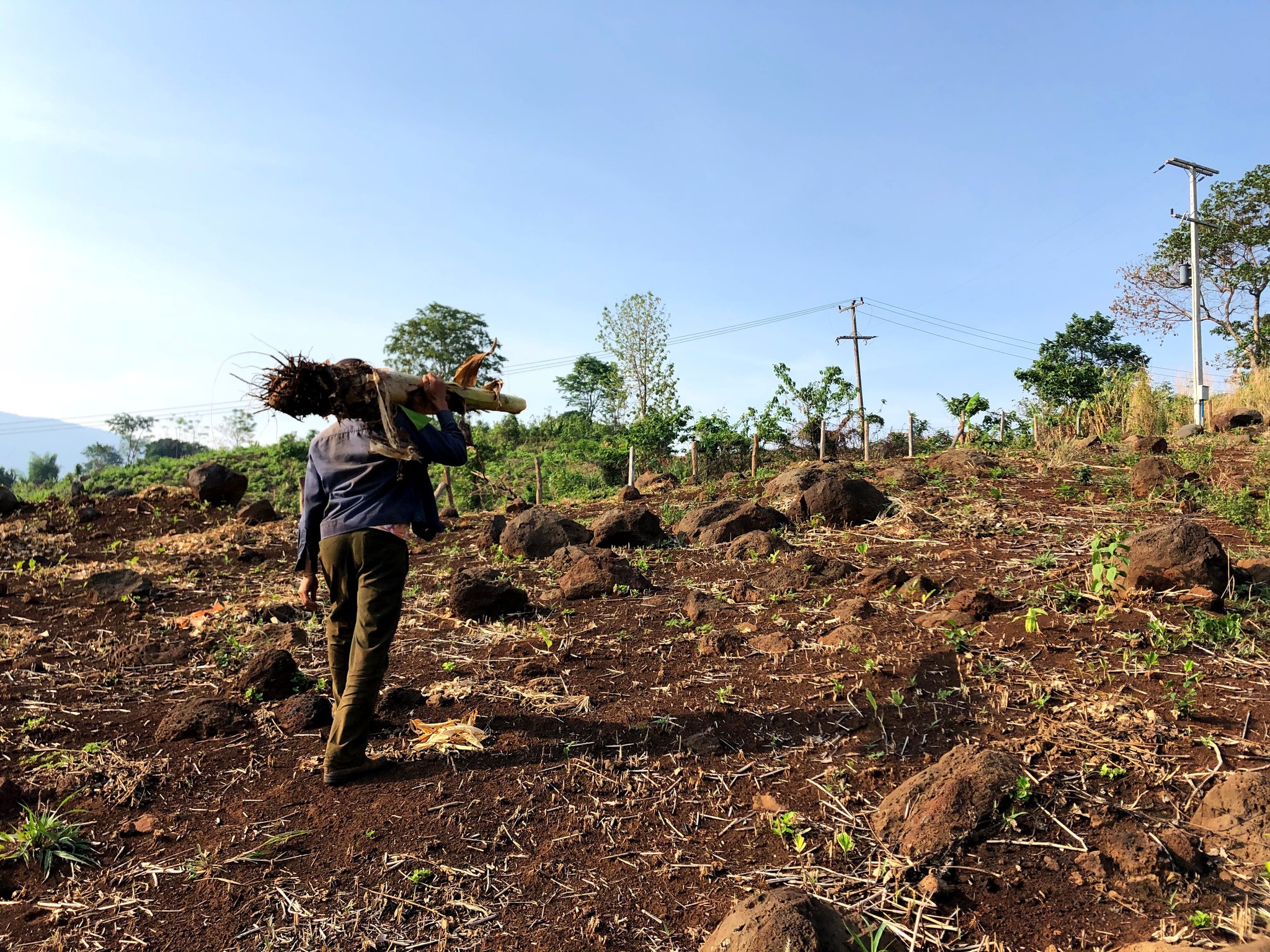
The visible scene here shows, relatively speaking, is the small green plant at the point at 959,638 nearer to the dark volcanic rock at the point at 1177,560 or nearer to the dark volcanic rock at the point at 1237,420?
the dark volcanic rock at the point at 1177,560

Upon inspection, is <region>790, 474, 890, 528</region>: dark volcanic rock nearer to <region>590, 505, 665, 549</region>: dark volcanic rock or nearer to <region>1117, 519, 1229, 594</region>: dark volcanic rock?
<region>590, 505, 665, 549</region>: dark volcanic rock

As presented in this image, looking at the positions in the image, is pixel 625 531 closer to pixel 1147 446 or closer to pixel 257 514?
pixel 257 514

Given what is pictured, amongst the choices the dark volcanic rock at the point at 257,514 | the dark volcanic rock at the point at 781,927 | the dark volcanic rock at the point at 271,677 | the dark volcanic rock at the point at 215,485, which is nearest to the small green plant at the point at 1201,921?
the dark volcanic rock at the point at 781,927

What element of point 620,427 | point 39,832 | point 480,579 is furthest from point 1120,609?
point 620,427

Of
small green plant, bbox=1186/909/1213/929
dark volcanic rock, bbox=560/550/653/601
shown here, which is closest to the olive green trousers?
dark volcanic rock, bbox=560/550/653/601

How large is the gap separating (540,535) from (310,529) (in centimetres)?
396

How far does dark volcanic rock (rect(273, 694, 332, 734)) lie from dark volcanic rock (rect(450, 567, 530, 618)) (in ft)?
5.05

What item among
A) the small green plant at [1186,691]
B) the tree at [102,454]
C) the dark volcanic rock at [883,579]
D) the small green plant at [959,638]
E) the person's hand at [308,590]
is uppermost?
the tree at [102,454]

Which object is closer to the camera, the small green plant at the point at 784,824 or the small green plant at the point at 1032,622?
the small green plant at the point at 784,824

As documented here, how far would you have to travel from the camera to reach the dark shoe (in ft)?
10.9

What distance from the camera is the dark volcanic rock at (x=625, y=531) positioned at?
→ 7.57m

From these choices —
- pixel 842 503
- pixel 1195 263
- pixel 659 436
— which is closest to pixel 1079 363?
pixel 1195 263

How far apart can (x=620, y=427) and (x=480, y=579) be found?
2742 cm

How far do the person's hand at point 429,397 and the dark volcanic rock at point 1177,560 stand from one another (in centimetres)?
409
